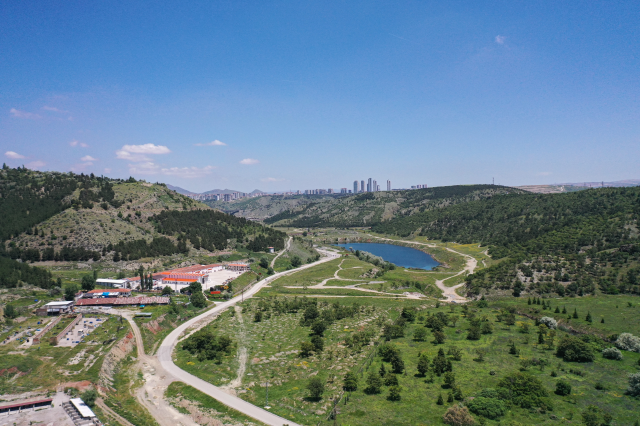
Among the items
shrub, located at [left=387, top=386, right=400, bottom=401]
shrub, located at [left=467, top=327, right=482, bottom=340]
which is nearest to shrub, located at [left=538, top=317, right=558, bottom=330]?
shrub, located at [left=467, top=327, right=482, bottom=340]

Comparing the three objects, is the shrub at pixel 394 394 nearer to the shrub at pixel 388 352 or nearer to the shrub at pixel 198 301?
the shrub at pixel 388 352

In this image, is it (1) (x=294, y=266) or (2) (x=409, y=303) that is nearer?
(2) (x=409, y=303)

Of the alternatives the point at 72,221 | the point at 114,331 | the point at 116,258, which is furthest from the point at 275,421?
the point at 72,221

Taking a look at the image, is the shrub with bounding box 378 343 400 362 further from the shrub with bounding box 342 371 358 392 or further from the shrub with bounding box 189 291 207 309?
the shrub with bounding box 189 291 207 309

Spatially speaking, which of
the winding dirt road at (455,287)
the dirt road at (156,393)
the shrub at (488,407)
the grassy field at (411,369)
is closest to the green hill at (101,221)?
the grassy field at (411,369)

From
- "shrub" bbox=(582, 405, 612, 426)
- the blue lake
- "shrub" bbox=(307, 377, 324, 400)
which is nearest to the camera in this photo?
"shrub" bbox=(582, 405, 612, 426)

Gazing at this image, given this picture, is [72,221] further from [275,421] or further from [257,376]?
[275,421]

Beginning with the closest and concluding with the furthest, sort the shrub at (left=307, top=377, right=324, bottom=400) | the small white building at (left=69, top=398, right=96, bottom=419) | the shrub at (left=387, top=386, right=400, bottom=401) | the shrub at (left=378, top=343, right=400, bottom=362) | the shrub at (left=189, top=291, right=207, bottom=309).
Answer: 1. the small white building at (left=69, top=398, right=96, bottom=419)
2. the shrub at (left=387, top=386, right=400, bottom=401)
3. the shrub at (left=307, top=377, right=324, bottom=400)
4. the shrub at (left=378, top=343, right=400, bottom=362)
5. the shrub at (left=189, top=291, right=207, bottom=309)
